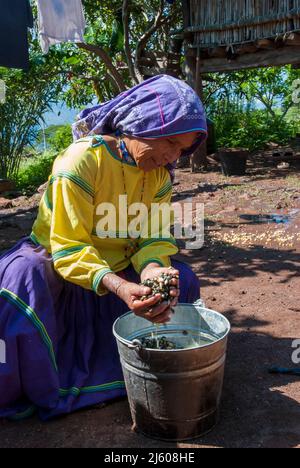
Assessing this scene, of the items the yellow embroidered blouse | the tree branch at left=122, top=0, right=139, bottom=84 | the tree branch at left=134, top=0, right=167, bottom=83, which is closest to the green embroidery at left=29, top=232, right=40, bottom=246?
the yellow embroidered blouse

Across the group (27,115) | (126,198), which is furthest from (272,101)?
(126,198)

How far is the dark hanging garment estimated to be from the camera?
16.6 ft

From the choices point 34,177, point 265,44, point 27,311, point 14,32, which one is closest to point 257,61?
point 265,44

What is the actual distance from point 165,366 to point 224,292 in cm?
224

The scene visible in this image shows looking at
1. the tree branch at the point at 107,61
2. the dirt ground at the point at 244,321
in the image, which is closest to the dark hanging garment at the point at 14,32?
the dirt ground at the point at 244,321

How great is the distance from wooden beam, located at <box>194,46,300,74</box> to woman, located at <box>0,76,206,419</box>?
25.6 feet

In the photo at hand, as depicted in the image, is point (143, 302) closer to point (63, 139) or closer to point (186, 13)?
point (186, 13)

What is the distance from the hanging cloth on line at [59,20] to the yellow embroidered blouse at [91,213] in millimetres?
4227

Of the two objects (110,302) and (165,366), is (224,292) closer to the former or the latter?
(110,302)

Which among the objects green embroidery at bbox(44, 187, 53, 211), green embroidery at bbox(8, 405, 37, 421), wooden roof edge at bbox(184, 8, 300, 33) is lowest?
green embroidery at bbox(8, 405, 37, 421)

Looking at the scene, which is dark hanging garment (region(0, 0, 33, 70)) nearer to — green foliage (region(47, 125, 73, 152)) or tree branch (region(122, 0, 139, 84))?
tree branch (region(122, 0, 139, 84))

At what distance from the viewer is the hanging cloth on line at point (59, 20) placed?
6.18 meters

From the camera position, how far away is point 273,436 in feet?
7.55

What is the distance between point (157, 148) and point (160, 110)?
0.18 metres
